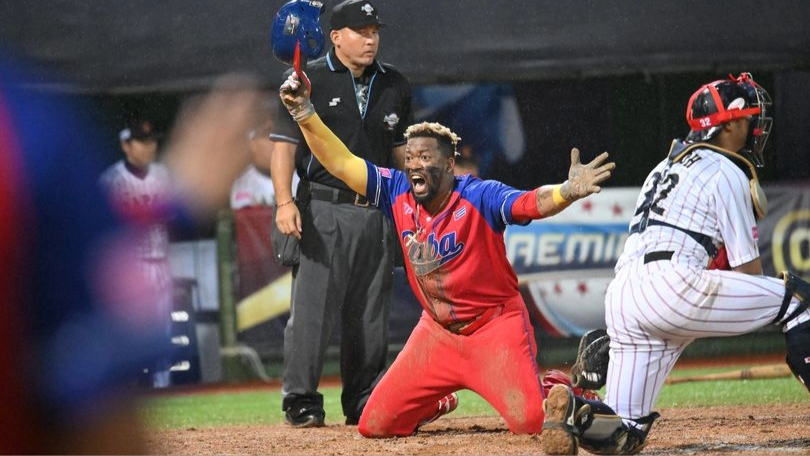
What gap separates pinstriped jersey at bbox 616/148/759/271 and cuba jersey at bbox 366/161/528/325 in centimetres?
77

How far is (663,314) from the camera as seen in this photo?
461 cm

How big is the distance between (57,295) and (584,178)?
2.64 metres

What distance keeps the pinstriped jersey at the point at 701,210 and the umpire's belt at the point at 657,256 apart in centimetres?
2

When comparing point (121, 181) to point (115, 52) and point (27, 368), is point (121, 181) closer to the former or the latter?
point (115, 52)

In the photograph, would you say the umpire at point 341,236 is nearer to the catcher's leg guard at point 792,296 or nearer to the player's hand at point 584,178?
the player's hand at point 584,178

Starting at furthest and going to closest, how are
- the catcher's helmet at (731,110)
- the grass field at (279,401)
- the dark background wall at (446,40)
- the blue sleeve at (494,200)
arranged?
1. the dark background wall at (446,40)
2. the grass field at (279,401)
3. the blue sleeve at (494,200)
4. the catcher's helmet at (731,110)

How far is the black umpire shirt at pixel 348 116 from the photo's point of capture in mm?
6301

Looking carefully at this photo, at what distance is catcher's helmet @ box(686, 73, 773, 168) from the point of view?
4.87 meters

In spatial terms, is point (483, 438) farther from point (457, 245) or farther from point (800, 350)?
point (800, 350)

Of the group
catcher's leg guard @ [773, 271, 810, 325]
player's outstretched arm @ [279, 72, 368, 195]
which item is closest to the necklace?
player's outstretched arm @ [279, 72, 368, 195]

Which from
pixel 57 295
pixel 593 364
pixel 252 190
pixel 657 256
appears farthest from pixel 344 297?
pixel 57 295

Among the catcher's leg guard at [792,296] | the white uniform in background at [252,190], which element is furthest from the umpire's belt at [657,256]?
the white uniform in background at [252,190]

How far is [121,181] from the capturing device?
9.60 meters

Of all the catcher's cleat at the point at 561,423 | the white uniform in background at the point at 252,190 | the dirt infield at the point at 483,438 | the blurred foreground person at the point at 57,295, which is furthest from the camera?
the white uniform in background at the point at 252,190
